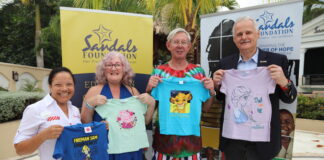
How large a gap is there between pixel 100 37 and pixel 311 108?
8.23 meters

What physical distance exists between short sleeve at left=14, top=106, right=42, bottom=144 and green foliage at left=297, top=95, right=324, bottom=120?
895 centimetres

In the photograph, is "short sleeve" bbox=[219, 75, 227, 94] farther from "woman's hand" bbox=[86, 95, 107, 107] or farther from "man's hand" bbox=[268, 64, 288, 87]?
"woman's hand" bbox=[86, 95, 107, 107]

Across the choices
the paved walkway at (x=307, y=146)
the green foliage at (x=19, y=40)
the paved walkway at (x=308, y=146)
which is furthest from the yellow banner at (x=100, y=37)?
the green foliage at (x=19, y=40)

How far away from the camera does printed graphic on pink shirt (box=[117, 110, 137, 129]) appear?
220cm

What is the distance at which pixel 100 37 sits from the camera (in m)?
3.20

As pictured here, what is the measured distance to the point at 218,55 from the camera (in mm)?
3391

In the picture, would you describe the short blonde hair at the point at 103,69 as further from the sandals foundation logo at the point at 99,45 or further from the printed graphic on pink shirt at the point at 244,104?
the printed graphic on pink shirt at the point at 244,104

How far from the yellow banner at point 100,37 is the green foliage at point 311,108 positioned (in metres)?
7.32

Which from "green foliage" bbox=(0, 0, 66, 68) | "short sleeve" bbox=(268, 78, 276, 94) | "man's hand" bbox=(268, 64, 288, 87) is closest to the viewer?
"man's hand" bbox=(268, 64, 288, 87)

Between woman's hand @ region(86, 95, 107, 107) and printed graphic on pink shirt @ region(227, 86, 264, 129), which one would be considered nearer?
woman's hand @ region(86, 95, 107, 107)

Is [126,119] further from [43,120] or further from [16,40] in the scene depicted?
[16,40]

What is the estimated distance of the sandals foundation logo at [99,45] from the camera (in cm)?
315

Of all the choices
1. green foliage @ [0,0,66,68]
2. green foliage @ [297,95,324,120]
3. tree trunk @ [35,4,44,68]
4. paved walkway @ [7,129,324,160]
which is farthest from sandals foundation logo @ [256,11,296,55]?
green foliage @ [0,0,66,68]

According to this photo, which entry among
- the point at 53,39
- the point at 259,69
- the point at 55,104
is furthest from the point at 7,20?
the point at 259,69
